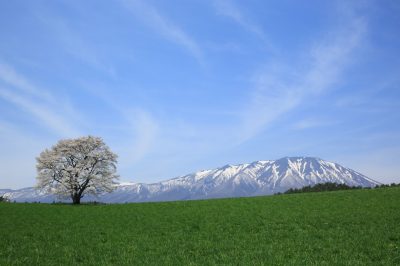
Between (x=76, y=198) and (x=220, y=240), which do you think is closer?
(x=220, y=240)

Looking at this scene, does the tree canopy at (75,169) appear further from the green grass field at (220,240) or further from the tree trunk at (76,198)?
the green grass field at (220,240)

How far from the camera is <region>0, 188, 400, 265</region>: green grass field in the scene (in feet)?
68.7

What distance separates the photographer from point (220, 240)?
89.8 feet

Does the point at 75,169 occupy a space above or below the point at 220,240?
above

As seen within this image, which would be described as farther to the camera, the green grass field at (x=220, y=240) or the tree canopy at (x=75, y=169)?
the tree canopy at (x=75, y=169)

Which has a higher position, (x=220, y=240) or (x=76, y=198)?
(x=76, y=198)

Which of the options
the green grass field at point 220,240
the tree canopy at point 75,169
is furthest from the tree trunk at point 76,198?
the green grass field at point 220,240

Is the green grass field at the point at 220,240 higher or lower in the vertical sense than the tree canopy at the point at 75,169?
lower

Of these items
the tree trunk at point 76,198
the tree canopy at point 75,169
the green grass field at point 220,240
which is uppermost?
the tree canopy at point 75,169

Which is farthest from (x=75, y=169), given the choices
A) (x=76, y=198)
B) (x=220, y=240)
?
(x=220, y=240)

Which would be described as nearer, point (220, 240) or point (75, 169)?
point (220, 240)

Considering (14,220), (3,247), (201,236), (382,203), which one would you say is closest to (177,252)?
(201,236)

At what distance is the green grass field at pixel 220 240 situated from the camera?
68.7ft

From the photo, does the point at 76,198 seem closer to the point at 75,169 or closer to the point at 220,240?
the point at 75,169
